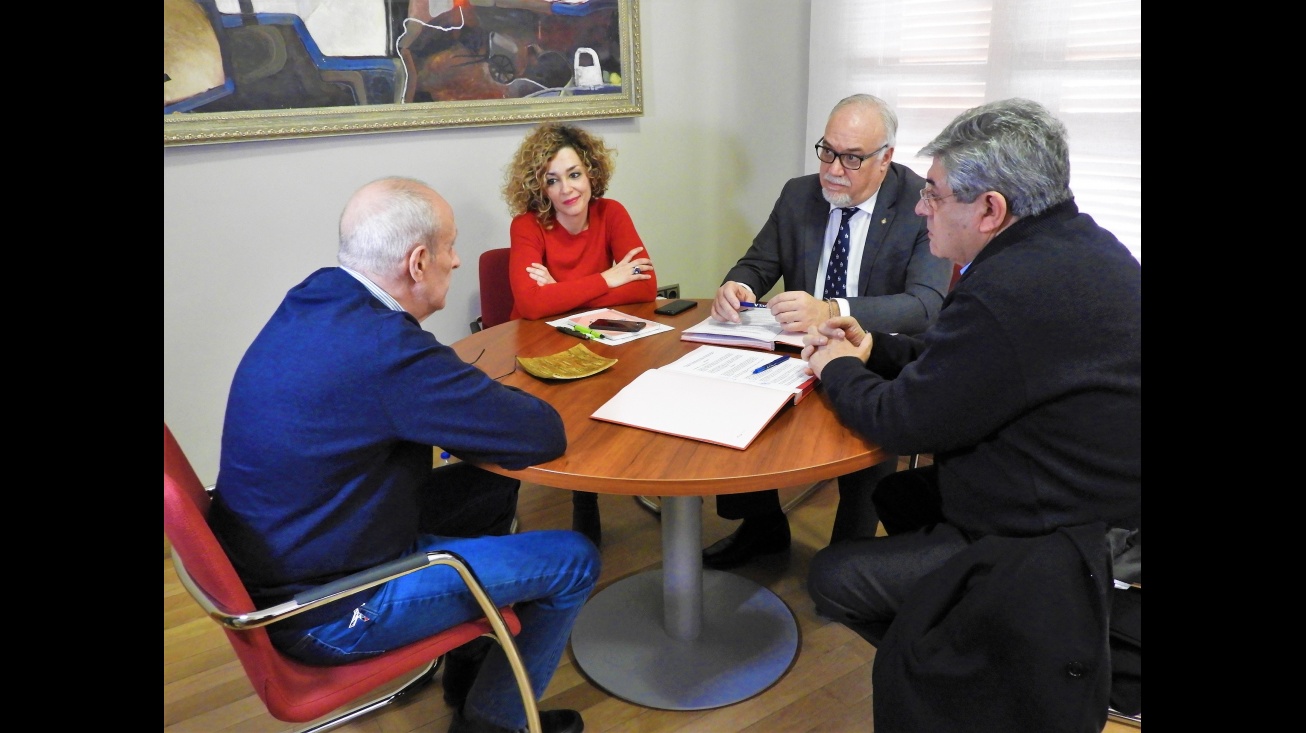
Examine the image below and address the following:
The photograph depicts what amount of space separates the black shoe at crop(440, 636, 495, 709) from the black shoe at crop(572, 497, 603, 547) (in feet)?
2.24

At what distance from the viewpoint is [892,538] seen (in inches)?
62.1

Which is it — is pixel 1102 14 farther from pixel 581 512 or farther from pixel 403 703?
pixel 403 703

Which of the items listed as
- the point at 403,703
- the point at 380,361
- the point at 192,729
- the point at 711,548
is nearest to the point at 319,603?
the point at 380,361

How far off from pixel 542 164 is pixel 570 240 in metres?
0.27

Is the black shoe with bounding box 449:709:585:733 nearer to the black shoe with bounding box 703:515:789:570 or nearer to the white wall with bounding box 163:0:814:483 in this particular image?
the black shoe with bounding box 703:515:789:570

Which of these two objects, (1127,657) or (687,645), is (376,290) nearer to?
(687,645)

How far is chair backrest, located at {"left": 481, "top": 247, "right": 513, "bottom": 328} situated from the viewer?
281 cm

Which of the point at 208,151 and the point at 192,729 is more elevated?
the point at 208,151

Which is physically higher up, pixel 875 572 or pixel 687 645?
pixel 875 572

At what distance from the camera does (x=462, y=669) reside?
6.43 feet

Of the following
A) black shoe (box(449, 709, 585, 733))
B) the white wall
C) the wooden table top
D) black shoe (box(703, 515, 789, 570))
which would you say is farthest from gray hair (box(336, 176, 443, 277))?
the white wall

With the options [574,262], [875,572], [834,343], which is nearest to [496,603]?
[875,572]
